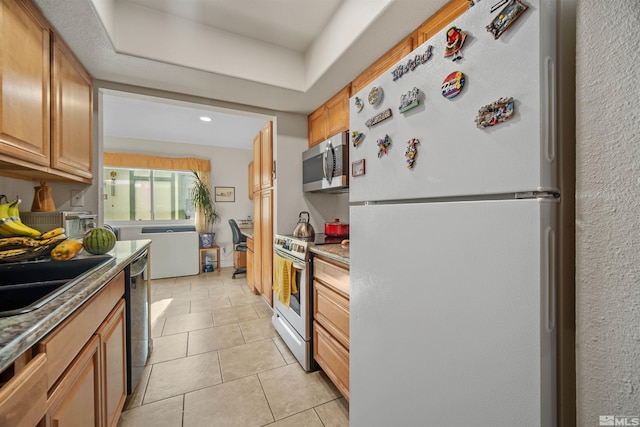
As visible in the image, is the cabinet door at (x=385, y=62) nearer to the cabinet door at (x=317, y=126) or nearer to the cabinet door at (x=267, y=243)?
the cabinet door at (x=317, y=126)

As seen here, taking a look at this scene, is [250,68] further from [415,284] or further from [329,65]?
[415,284]

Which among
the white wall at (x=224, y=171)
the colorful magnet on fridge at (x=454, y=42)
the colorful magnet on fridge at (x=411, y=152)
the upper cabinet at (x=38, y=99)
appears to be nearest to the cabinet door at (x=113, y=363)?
the upper cabinet at (x=38, y=99)

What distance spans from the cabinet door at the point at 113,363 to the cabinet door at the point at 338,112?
1.84 metres

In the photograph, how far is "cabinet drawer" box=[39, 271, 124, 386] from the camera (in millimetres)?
646

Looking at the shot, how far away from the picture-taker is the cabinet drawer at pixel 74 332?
0.65 meters

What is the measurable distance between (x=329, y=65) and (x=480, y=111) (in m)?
1.38

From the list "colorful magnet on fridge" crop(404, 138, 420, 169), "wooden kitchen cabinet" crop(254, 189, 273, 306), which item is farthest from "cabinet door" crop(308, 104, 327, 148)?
"colorful magnet on fridge" crop(404, 138, 420, 169)

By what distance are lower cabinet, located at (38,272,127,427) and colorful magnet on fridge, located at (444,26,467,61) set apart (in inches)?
49.6

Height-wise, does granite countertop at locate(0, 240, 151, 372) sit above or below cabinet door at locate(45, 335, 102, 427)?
above

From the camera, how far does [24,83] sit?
1136 millimetres

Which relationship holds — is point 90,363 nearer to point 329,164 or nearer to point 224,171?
point 329,164

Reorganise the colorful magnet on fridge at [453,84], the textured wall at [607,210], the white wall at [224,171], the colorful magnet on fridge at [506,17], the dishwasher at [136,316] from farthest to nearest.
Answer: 1. the white wall at [224,171]
2. the dishwasher at [136,316]
3. the colorful magnet on fridge at [453,84]
4. the colorful magnet on fridge at [506,17]
5. the textured wall at [607,210]

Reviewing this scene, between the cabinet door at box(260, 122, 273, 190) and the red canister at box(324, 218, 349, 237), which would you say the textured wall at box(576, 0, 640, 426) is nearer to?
the red canister at box(324, 218, 349, 237)

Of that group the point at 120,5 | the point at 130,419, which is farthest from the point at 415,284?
the point at 120,5
